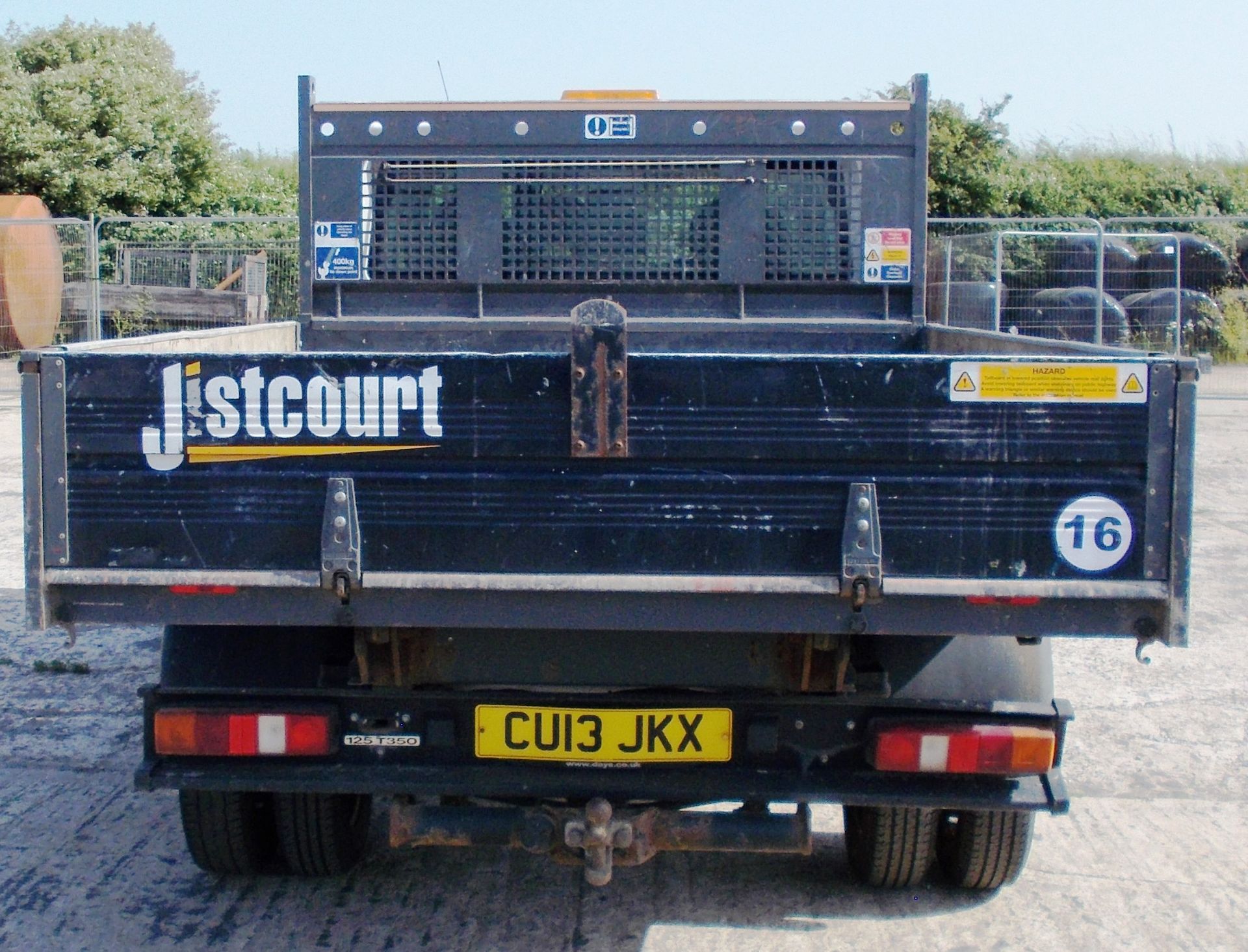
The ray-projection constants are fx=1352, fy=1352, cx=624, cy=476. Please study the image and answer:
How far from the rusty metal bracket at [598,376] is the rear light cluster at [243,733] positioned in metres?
1.08

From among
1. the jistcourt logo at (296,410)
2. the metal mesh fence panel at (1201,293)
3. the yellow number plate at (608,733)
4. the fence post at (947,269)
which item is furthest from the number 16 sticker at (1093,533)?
the metal mesh fence panel at (1201,293)

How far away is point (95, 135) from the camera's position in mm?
23312

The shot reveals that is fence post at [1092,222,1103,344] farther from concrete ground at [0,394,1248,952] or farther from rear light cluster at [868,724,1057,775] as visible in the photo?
rear light cluster at [868,724,1057,775]

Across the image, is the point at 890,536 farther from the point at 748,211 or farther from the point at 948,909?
the point at 748,211

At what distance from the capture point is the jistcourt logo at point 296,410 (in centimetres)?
294

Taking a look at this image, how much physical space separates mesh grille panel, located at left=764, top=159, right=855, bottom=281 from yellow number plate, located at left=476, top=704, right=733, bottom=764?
8.09ft

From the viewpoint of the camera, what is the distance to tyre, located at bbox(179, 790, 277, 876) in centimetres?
381

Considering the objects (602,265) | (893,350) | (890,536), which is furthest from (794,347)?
(890,536)

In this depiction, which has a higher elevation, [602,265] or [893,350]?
[602,265]

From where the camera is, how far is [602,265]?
5.39 meters

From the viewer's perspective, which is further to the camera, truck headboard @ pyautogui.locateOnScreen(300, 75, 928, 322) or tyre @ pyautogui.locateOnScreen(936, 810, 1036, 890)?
truck headboard @ pyautogui.locateOnScreen(300, 75, 928, 322)

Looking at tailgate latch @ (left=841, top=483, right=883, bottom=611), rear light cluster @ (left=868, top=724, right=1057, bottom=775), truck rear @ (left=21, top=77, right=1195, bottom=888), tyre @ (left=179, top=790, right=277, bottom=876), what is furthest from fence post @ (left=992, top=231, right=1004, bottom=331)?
tailgate latch @ (left=841, top=483, right=883, bottom=611)

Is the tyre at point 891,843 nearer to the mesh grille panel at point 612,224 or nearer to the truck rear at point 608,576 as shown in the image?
the truck rear at point 608,576

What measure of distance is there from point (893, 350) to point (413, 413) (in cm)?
290
